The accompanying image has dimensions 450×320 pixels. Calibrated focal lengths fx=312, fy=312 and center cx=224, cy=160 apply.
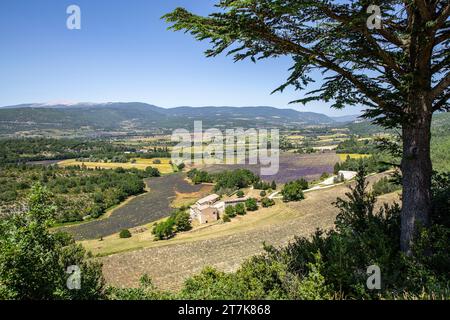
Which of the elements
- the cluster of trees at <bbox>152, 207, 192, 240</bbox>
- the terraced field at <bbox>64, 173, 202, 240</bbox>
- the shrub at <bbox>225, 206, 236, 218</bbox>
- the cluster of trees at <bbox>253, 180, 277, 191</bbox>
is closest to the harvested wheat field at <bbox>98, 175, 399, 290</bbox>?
the cluster of trees at <bbox>152, 207, 192, 240</bbox>

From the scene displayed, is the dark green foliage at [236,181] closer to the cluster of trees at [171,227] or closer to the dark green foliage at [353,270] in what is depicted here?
the cluster of trees at [171,227]

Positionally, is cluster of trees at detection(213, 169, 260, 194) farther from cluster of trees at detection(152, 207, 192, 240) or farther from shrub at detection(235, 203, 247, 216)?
cluster of trees at detection(152, 207, 192, 240)

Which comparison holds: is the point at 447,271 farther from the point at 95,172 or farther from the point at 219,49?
the point at 95,172

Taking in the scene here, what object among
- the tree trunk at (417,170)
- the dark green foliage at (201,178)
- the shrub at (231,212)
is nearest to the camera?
the tree trunk at (417,170)

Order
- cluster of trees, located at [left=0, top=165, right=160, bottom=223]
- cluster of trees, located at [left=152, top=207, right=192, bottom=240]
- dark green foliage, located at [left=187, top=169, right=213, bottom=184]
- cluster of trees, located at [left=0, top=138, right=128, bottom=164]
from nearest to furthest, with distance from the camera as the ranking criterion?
cluster of trees, located at [left=152, top=207, right=192, bottom=240] < cluster of trees, located at [left=0, top=165, right=160, bottom=223] < dark green foliage, located at [left=187, top=169, right=213, bottom=184] < cluster of trees, located at [left=0, top=138, right=128, bottom=164]

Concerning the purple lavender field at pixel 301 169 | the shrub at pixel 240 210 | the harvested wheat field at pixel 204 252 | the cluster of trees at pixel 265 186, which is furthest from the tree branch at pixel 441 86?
the purple lavender field at pixel 301 169

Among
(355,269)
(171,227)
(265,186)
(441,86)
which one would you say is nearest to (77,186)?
(265,186)
